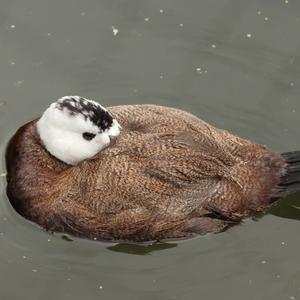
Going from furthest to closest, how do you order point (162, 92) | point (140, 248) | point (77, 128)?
point (162, 92) < point (140, 248) < point (77, 128)

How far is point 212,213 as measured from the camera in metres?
5.74

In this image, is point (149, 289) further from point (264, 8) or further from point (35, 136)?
point (264, 8)

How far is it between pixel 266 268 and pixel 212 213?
1.74ft

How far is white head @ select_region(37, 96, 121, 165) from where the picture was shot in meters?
5.62

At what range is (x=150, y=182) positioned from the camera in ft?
18.2

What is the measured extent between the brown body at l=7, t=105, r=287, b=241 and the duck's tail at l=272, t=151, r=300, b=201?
3 cm

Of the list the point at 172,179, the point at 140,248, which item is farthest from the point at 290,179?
the point at 140,248

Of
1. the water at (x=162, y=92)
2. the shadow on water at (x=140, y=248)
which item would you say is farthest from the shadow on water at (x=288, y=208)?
the shadow on water at (x=140, y=248)

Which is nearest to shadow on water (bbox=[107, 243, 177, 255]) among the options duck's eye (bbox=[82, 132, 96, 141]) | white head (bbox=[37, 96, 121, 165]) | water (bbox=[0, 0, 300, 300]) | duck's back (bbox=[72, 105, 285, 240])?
water (bbox=[0, 0, 300, 300])

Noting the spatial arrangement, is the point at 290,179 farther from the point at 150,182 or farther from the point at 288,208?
the point at 150,182

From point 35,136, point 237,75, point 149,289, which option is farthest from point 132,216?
point 237,75

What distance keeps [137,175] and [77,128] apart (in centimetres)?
51

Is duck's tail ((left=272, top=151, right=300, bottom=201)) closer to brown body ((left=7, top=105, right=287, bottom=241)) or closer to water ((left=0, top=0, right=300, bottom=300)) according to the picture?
brown body ((left=7, top=105, right=287, bottom=241))

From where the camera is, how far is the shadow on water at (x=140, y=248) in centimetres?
586
